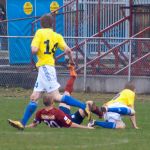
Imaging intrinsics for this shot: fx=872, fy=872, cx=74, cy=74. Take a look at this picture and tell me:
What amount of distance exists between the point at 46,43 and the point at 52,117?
1.25 m

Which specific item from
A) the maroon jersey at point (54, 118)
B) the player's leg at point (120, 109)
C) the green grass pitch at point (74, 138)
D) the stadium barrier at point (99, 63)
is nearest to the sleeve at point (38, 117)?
the maroon jersey at point (54, 118)

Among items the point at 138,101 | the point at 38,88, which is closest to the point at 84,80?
the point at 138,101

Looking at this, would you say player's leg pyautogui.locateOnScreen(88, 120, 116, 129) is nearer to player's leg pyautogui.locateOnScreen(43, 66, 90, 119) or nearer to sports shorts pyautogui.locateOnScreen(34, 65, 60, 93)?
player's leg pyautogui.locateOnScreen(43, 66, 90, 119)

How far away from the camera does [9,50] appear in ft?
81.3

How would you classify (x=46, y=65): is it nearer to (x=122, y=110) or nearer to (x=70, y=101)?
(x=70, y=101)

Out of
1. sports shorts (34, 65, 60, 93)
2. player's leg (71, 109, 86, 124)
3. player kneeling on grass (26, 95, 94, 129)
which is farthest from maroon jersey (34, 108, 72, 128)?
player's leg (71, 109, 86, 124)

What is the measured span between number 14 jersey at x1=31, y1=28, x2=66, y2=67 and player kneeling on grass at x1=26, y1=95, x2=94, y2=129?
738 millimetres

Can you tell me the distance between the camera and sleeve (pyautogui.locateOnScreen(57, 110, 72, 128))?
1445cm

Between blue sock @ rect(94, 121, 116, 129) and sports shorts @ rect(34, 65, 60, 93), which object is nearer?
→ sports shorts @ rect(34, 65, 60, 93)

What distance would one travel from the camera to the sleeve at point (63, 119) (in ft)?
47.4

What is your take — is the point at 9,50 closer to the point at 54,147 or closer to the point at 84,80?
the point at 84,80

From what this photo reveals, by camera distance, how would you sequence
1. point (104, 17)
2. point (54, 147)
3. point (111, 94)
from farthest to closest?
point (104, 17)
point (111, 94)
point (54, 147)

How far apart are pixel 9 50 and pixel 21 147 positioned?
13242mm

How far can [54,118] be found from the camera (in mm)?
14547
